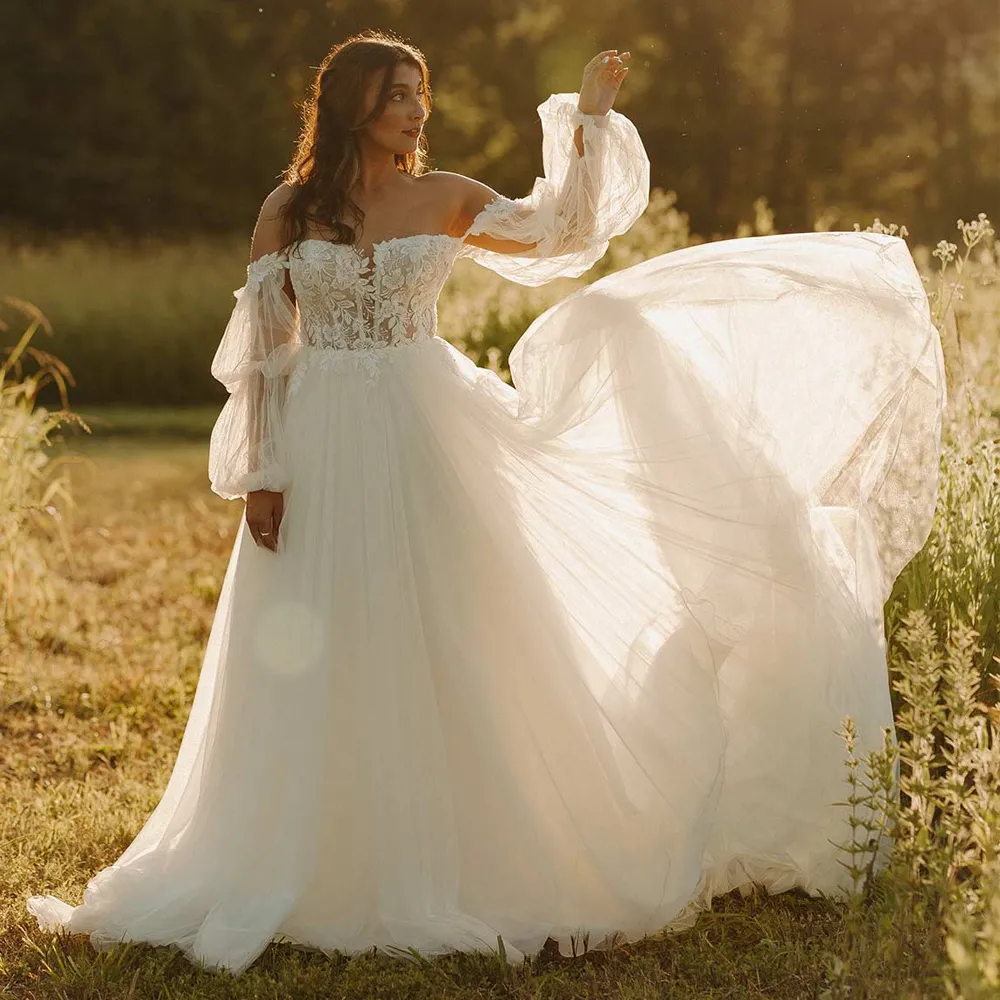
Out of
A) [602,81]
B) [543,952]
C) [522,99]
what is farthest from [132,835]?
[522,99]

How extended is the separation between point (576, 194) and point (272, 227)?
79 cm

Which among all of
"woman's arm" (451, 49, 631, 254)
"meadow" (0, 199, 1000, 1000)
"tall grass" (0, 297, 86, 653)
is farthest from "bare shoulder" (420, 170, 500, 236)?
"tall grass" (0, 297, 86, 653)

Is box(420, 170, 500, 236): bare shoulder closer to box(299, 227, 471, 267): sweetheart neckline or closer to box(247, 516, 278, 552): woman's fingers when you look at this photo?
box(299, 227, 471, 267): sweetheart neckline

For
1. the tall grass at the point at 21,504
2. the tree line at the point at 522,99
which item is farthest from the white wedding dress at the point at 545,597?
the tree line at the point at 522,99

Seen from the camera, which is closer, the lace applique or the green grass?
the green grass

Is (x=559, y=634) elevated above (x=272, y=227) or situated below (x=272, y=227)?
below

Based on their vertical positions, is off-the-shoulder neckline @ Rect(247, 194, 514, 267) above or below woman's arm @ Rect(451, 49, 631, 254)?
below

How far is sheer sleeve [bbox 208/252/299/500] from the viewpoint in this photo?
3.19 metres

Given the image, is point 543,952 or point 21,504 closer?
point 543,952

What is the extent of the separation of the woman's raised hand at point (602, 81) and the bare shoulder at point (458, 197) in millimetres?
335

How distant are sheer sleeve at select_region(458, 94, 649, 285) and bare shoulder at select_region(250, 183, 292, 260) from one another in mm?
471

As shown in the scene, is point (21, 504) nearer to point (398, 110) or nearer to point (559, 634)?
point (398, 110)

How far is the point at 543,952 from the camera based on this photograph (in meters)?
3.10

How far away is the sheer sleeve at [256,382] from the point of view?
10.5 ft
